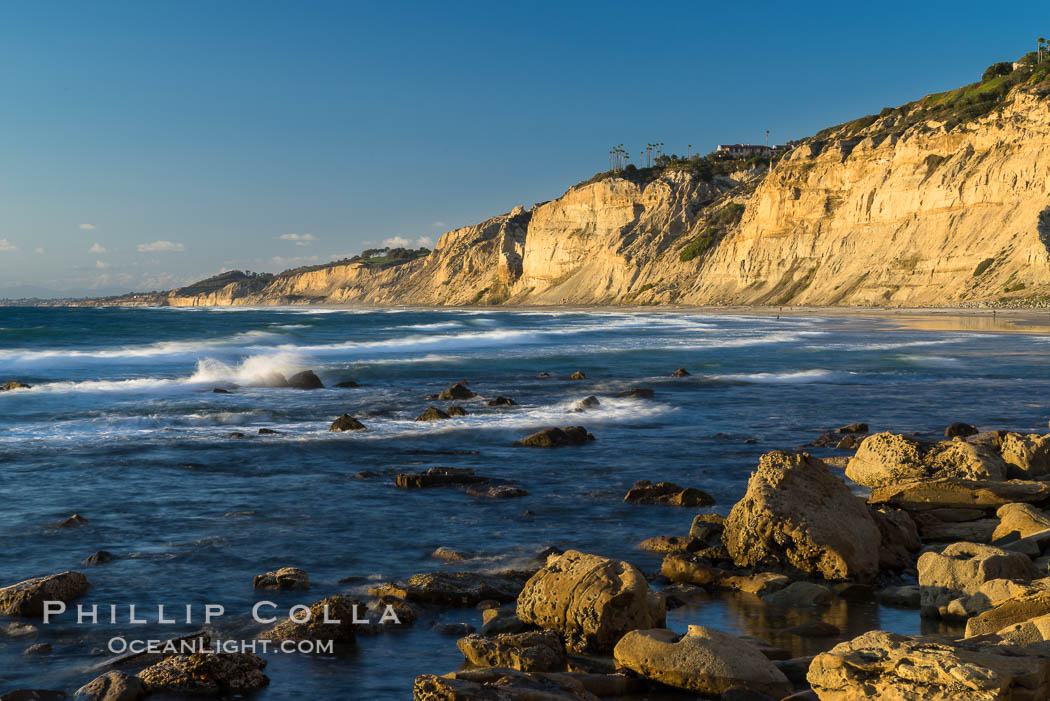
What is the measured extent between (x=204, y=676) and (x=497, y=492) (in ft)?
21.2

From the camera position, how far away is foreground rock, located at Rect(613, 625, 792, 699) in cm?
554

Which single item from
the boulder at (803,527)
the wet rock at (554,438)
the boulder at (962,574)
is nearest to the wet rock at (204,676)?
the boulder at (803,527)

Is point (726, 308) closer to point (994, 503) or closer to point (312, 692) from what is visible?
point (994, 503)

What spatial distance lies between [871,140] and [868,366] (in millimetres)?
66522

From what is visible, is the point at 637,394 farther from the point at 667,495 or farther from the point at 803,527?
the point at 803,527

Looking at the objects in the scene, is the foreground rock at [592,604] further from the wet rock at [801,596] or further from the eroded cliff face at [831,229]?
the eroded cliff face at [831,229]

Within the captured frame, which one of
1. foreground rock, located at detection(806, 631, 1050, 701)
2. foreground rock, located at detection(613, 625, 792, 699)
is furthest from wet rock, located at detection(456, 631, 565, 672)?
foreground rock, located at detection(806, 631, 1050, 701)

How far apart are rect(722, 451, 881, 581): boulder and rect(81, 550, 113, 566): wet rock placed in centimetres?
649

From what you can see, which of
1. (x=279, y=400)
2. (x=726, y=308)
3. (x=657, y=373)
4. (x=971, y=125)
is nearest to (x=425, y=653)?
(x=279, y=400)

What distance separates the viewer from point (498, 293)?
156625 mm

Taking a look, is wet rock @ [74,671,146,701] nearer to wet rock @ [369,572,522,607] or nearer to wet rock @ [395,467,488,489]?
wet rock @ [369,572,522,607]

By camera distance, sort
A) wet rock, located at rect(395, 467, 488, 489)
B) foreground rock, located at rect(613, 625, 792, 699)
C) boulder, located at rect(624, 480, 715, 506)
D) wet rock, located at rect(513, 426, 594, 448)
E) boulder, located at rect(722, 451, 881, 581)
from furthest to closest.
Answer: wet rock, located at rect(513, 426, 594, 448)
wet rock, located at rect(395, 467, 488, 489)
boulder, located at rect(624, 480, 715, 506)
boulder, located at rect(722, 451, 881, 581)
foreground rock, located at rect(613, 625, 792, 699)

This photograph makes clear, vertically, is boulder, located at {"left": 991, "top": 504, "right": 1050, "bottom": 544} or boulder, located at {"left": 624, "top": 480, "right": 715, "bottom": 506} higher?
boulder, located at {"left": 991, "top": 504, "right": 1050, "bottom": 544}

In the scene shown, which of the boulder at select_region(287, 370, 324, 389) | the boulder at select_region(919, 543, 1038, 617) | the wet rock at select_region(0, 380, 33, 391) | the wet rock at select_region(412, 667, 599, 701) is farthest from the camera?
the boulder at select_region(287, 370, 324, 389)
